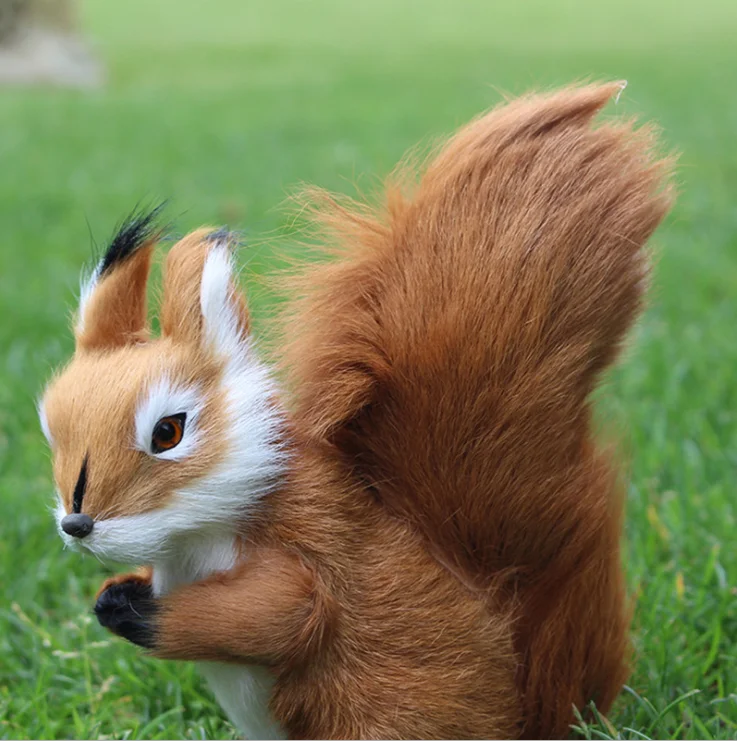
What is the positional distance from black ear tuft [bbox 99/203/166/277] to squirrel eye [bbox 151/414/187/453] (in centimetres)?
23

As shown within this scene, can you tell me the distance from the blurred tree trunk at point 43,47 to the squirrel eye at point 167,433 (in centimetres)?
1070

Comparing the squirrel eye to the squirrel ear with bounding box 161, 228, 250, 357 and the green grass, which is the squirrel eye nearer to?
the squirrel ear with bounding box 161, 228, 250, 357

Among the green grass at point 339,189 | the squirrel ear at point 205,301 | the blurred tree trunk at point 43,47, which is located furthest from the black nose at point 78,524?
the blurred tree trunk at point 43,47

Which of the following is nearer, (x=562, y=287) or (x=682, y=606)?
(x=562, y=287)

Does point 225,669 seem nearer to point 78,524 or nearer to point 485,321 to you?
point 78,524

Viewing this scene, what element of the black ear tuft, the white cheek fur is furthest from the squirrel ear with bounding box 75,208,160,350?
the white cheek fur

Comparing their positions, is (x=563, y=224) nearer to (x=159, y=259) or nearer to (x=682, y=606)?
(x=159, y=259)

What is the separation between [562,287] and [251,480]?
0.40m


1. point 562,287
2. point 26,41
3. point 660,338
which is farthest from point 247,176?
point 26,41

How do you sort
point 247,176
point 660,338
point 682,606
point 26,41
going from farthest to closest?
point 26,41 → point 247,176 → point 660,338 → point 682,606

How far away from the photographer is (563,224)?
109 centimetres

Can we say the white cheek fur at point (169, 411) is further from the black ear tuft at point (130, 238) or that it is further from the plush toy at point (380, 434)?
the black ear tuft at point (130, 238)

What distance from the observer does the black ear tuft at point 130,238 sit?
3.76 feet

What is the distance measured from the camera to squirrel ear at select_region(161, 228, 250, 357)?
1.06 m
